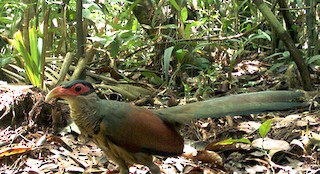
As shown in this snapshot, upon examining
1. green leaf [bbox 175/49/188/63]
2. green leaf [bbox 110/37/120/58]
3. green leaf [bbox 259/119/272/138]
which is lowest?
green leaf [bbox 259/119/272/138]

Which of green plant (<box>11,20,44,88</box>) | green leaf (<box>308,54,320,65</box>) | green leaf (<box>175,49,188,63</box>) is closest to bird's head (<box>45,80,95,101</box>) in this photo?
green plant (<box>11,20,44,88</box>)

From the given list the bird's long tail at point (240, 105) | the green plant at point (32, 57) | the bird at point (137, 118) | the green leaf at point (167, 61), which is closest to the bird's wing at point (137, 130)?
the bird at point (137, 118)

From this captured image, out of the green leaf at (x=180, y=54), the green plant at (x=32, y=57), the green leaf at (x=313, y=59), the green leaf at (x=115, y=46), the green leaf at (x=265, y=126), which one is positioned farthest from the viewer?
the green leaf at (x=180, y=54)

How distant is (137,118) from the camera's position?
2770 mm

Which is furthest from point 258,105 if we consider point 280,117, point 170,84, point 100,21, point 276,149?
point 100,21

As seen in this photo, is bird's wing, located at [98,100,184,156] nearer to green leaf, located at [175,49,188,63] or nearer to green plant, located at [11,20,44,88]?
green plant, located at [11,20,44,88]

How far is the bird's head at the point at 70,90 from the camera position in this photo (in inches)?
103

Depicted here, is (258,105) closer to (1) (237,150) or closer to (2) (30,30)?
(1) (237,150)

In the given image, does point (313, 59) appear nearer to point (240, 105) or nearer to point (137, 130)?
point (240, 105)

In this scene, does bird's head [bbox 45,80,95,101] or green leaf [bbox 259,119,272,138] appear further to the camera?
green leaf [bbox 259,119,272,138]

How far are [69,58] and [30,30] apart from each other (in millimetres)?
443

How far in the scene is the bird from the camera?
266cm

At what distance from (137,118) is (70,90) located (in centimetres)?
40

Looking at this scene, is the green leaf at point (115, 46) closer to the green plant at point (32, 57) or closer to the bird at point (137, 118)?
the green plant at point (32, 57)
